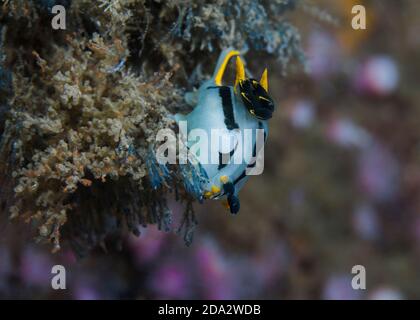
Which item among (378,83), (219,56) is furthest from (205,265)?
(378,83)

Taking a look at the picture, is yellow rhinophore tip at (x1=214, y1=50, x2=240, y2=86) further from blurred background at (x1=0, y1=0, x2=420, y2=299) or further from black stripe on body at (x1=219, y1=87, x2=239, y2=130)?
blurred background at (x1=0, y1=0, x2=420, y2=299)

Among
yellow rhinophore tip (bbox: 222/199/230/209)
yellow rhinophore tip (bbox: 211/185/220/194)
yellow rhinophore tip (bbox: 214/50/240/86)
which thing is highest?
yellow rhinophore tip (bbox: 214/50/240/86)

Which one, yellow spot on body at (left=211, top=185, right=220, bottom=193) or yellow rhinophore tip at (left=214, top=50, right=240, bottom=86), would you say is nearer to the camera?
yellow spot on body at (left=211, top=185, right=220, bottom=193)

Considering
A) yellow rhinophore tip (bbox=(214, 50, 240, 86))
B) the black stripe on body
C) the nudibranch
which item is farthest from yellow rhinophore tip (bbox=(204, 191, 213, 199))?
yellow rhinophore tip (bbox=(214, 50, 240, 86))

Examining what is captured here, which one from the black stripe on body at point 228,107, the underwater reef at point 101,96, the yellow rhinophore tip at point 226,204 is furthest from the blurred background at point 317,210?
the black stripe on body at point 228,107

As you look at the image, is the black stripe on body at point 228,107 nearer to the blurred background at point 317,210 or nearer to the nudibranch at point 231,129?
the nudibranch at point 231,129

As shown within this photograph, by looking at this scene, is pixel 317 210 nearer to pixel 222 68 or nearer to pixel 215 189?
pixel 222 68
